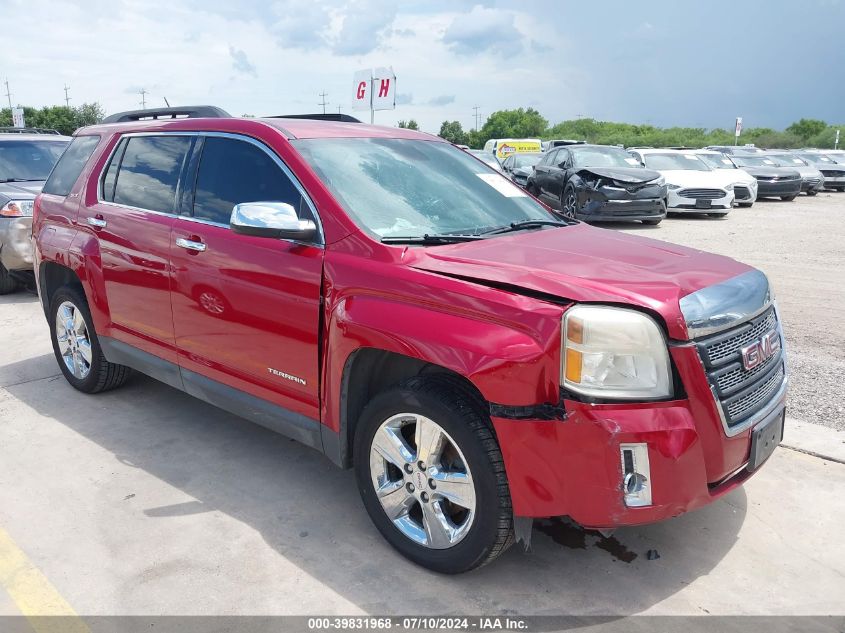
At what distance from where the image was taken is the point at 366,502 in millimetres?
3246

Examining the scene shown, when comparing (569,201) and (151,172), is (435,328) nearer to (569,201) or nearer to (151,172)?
(151,172)

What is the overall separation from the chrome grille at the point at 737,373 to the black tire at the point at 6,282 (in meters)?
8.30

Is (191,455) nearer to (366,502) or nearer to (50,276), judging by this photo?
(366,502)

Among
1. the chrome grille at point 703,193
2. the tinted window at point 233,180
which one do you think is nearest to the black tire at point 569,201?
the chrome grille at point 703,193

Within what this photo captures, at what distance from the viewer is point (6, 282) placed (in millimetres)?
8617

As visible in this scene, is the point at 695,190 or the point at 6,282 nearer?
the point at 6,282

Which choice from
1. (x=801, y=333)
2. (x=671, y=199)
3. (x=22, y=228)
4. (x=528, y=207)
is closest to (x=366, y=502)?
(x=528, y=207)

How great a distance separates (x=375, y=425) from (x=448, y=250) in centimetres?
81

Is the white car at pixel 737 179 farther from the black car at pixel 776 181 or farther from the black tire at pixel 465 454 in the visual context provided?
the black tire at pixel 465 454

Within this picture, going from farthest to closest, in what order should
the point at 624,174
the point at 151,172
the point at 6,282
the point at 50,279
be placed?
the point at 624,174
the point at 6,282
the point at 50,279
the point at 151,172

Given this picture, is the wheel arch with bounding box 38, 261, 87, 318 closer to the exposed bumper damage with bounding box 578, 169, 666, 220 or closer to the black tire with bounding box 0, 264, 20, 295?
Result: the black tire with bounding box 0, 264, 20, 295

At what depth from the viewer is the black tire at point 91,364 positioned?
4.95 m

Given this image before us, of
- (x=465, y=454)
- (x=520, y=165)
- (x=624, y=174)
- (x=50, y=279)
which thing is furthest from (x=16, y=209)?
(x=520, y=165)

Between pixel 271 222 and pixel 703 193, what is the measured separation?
14631 millimetres
